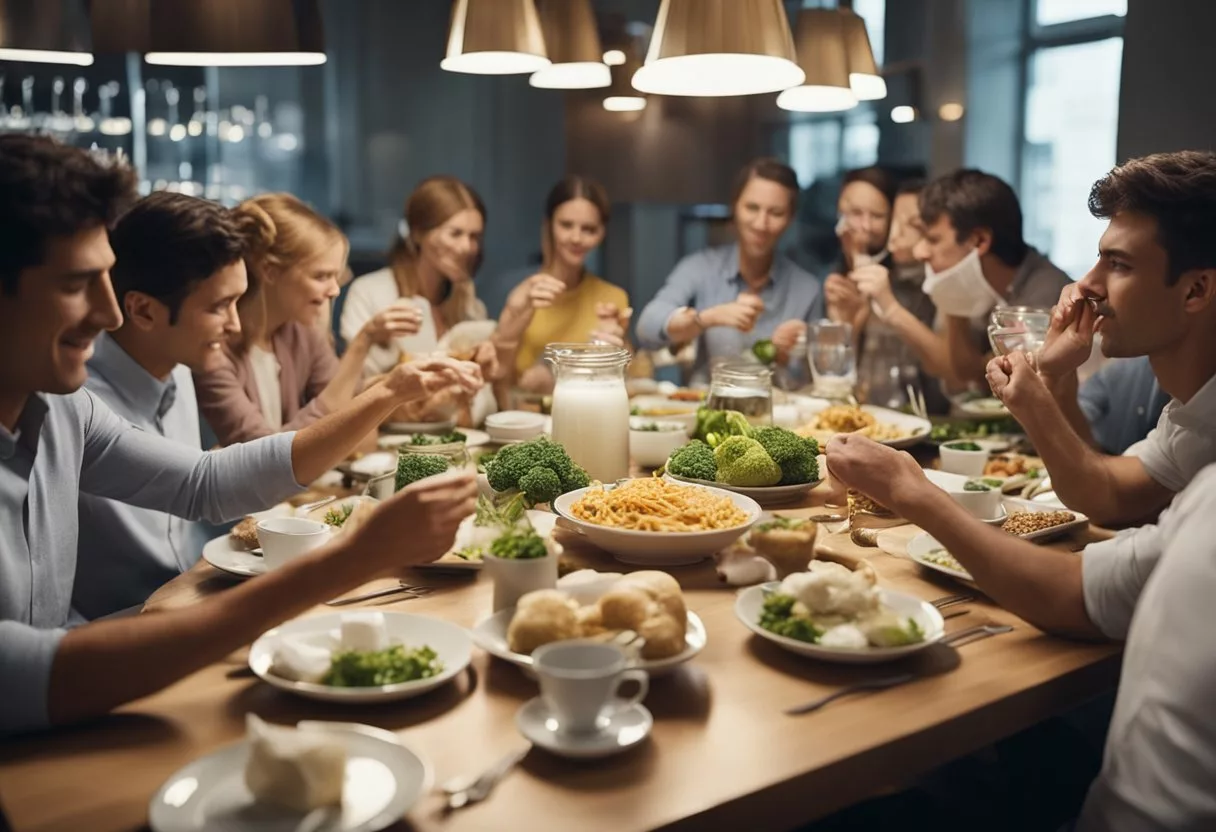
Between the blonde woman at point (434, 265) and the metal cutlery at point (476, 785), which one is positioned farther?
the blonde woman at point (434, 265)

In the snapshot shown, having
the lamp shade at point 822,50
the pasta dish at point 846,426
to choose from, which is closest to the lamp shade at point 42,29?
the lamp shade at point 822,50

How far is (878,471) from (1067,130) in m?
4.05

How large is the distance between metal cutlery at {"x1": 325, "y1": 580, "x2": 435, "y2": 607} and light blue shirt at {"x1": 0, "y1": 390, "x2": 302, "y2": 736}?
0.42m

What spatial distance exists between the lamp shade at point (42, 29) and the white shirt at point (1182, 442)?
2.47 m

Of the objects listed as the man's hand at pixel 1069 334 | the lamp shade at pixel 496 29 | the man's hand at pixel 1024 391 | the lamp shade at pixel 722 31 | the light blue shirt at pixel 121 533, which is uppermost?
the lamp shade at pixel 496 29

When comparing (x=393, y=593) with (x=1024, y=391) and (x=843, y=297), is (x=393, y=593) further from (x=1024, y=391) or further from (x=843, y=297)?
(x=843, y=297)

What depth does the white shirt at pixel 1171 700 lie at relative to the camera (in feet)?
4.00

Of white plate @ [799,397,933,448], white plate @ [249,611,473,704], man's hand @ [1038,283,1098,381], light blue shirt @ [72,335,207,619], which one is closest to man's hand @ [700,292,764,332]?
white plate @ [799,397,933,448]

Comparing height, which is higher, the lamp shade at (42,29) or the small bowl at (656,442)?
the lamp shade at (42,29)

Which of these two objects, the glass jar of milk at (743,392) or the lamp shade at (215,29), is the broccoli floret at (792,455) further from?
the lamp shade at (215,29)

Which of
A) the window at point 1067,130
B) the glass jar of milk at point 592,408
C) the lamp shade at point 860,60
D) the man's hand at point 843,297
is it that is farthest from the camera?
the window at point 1067,130

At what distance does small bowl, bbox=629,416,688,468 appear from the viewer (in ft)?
8.09

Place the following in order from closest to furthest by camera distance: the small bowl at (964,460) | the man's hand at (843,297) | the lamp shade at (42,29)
Answer: 1. the small bowl at (964,460)
2. the lamp shade at (42,29)
3. the man's hand at (843,297)

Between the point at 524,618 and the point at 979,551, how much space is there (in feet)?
2.24
